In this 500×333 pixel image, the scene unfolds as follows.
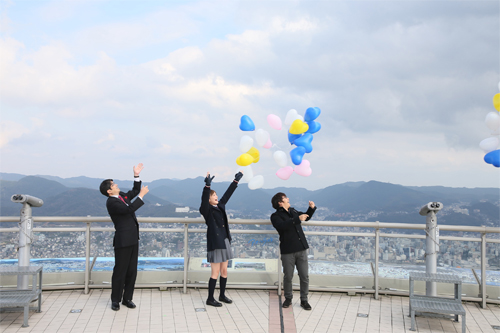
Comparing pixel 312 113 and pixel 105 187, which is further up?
pixel 312 113

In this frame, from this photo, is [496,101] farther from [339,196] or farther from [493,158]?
[339,196]

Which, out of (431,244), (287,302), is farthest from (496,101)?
(287,302)

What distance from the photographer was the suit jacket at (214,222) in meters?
5.86

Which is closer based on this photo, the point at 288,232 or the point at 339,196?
the point at 288,232

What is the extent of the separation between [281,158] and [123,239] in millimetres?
2777

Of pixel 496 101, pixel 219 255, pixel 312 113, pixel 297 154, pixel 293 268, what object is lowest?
pixel 293 268

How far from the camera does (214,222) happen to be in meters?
5.98

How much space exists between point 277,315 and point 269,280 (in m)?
1.34

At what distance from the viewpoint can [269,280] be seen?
692 cm

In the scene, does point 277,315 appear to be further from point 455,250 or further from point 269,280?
point 455,250

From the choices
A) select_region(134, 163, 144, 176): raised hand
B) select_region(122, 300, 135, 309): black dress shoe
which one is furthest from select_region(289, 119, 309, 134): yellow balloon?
select_region(122, 300, 135, 309): black dress shoe

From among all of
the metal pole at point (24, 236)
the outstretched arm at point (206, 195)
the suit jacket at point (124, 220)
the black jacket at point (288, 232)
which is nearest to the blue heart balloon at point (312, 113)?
the black jacket at point (288, 232)

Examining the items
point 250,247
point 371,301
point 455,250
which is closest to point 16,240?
point 250,247

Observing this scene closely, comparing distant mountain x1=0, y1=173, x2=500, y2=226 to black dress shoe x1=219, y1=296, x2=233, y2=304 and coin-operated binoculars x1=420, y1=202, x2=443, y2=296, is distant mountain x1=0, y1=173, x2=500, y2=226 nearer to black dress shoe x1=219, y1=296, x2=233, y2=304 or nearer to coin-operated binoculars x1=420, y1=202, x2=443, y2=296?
coin-operated binoculars x1=420, y1=202, x2=443, y2=296
